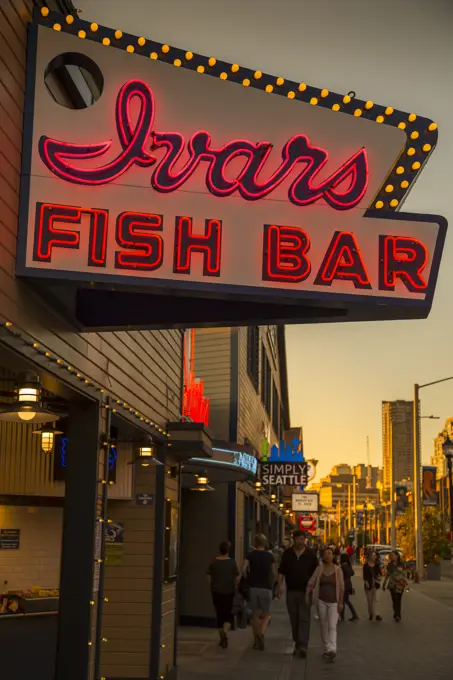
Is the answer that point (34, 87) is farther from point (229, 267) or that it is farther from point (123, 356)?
point (123, 356)

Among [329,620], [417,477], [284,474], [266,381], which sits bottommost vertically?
[329,620]

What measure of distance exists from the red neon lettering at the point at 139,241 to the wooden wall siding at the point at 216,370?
49.4ft

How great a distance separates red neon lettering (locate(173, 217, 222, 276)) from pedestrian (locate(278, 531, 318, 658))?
9.32m

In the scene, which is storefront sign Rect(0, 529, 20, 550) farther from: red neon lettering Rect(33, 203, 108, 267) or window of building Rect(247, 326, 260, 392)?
window of building Rect(247, 326, 260, 392)

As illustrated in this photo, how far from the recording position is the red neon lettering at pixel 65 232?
24.1ft

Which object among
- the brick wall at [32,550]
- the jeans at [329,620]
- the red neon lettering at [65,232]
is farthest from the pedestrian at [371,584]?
the red neon lettering at [65,232]

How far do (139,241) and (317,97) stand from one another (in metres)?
2.17

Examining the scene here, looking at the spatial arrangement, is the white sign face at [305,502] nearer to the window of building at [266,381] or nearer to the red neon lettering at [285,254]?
the window of building at [266,381]

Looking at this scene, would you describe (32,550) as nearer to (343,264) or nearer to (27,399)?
(27,399)

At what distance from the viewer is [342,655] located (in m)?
16.1

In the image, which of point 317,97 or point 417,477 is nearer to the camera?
point 317,97

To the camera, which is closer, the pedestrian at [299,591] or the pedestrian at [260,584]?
the pedestrian at [299,591]

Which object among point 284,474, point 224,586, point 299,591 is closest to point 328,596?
point 299,591

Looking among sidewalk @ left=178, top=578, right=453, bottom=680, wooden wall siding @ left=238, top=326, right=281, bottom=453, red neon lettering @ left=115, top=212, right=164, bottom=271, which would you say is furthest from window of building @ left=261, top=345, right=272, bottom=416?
red neon lettering @ left=115, top=212, right=164, bottom=271
